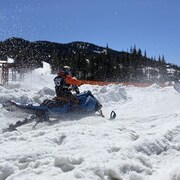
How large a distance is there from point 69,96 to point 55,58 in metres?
77.8

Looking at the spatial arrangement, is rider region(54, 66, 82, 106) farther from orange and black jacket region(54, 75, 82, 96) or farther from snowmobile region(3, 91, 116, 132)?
snowmobile region(3, 91, 116, 132)

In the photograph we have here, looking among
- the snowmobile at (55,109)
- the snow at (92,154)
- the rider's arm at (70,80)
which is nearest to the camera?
the snow at (92,154)

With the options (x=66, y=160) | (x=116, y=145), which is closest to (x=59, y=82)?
(x=116, y=145)

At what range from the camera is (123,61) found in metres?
81.8

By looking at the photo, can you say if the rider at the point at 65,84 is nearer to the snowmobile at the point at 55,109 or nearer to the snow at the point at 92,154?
the snowmobile at the point at 55,109

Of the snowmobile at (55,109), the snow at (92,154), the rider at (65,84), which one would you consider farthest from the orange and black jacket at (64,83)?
the snow at (92,154)

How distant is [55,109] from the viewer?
10.4 meters

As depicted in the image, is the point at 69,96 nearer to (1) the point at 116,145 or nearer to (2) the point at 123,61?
(1) the point at 116,145

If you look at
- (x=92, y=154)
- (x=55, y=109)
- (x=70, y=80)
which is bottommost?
(x=92, y=154)

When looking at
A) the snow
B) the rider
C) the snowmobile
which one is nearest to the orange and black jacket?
the rider

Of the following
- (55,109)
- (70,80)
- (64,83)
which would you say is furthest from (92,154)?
(64,83)

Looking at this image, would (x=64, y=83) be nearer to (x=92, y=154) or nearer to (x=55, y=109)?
(x=55, y=109)

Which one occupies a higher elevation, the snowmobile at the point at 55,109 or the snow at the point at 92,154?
the snowmobile at the point at 55,109

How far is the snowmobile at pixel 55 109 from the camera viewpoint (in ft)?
32.6
